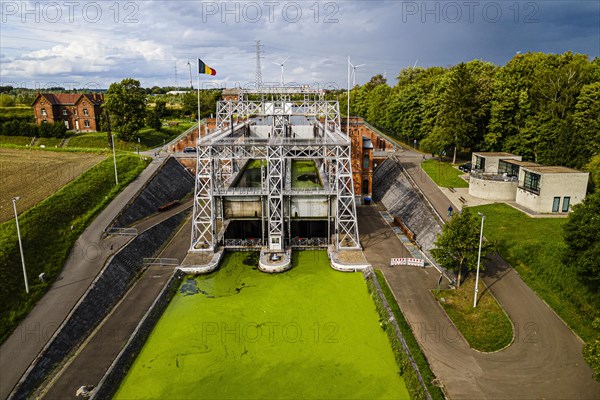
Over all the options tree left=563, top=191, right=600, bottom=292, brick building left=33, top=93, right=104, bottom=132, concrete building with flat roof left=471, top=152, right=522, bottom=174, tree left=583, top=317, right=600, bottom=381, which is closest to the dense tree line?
concrete building with flat roof left=471, top=152, right=522, bottom=174

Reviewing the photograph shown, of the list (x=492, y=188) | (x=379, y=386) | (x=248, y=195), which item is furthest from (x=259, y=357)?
(x=492, y=188)

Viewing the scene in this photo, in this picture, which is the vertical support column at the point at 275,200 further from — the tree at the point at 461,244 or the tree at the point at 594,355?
the tree at the point at 594,355

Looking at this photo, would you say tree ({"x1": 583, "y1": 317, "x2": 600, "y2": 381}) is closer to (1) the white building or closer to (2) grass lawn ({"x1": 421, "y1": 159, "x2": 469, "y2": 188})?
A: (1) the white building

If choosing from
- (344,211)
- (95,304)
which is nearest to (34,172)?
(95,304)

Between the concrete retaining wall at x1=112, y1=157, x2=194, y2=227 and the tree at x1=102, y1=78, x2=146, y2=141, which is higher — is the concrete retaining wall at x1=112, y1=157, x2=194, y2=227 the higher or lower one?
the lower one

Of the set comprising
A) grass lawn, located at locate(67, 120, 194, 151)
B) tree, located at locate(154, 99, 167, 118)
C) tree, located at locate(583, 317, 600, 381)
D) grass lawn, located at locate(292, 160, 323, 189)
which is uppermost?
tree, located at locate(154, 99, 167, 118)

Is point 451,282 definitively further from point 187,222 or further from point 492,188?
point 187,222
